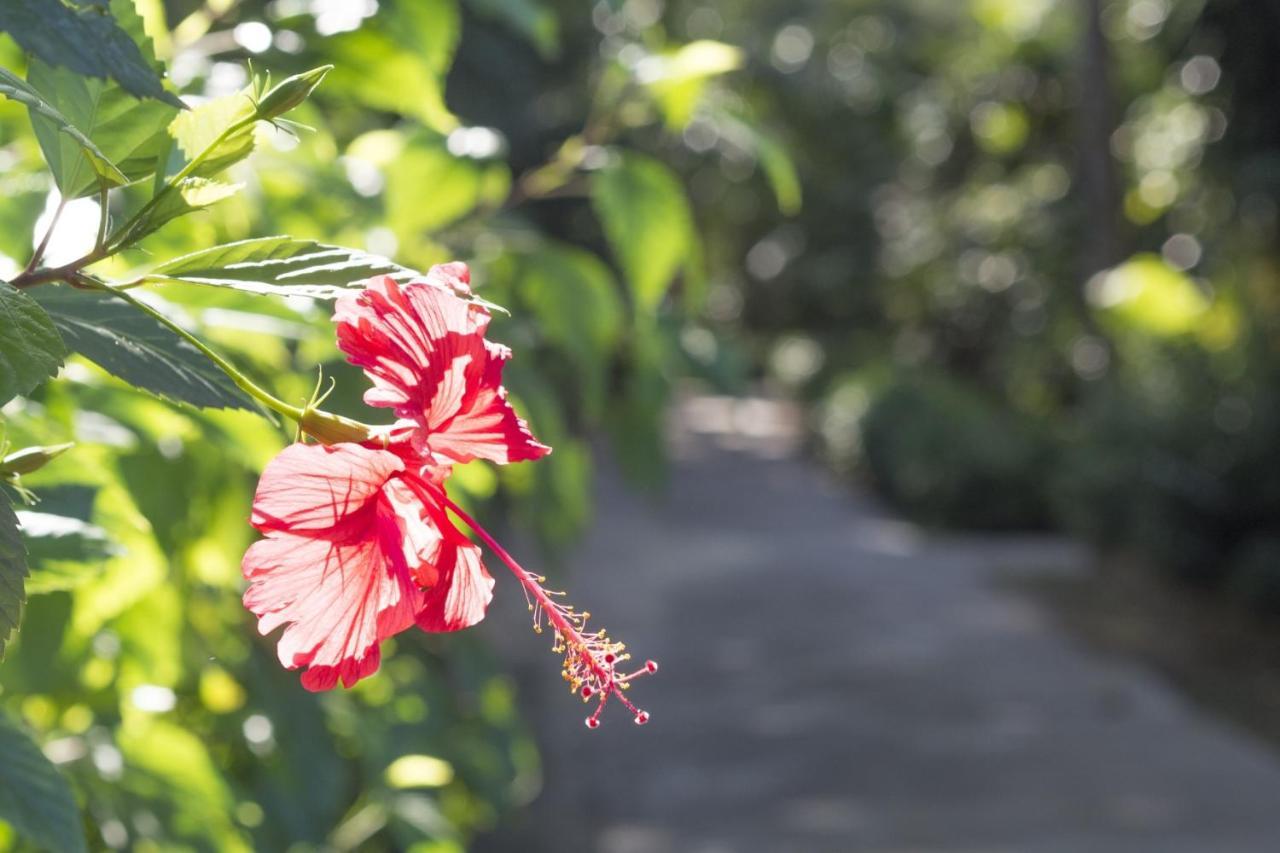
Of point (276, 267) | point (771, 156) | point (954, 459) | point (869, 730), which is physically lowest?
point (276, 267)

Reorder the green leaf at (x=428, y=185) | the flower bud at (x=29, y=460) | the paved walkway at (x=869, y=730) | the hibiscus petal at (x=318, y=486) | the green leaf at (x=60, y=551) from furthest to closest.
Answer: the paved walkway at (x=869, y=730) → the green leaf at (x=428, y=185) → the green leaf at (x=60, y=551) → the flower bud at (x=29, y=460) → the hibiscus petal at (x=318, y=486)

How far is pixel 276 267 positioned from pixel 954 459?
13383 millimetres

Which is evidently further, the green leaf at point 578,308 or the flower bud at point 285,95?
the green leaf at point 578,308

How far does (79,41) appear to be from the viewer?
1.62ft

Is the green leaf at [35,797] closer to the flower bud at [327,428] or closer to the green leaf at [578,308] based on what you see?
the flower bud at [327,428]

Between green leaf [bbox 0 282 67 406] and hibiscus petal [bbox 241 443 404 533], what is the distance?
9 cm

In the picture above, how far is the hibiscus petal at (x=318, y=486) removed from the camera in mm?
479

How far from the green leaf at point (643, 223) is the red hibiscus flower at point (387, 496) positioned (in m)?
0.93

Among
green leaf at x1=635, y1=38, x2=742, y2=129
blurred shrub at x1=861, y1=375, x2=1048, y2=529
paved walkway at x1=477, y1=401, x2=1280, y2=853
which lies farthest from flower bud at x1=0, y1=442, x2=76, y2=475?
blurred shrub at x1=861, y1=375, x2=1048, y2=529

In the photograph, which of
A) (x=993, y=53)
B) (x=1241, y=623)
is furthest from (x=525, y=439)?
(x=993, y=53)

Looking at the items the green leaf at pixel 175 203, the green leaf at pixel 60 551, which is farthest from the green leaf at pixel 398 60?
the green leaf at pixel 175 203

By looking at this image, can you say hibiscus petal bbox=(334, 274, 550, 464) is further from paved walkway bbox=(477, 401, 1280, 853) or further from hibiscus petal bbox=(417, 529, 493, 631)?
paved walkway bbox=(477, 401, 1280, 853)

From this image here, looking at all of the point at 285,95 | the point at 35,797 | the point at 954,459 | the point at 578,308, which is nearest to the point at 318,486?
the point at 285,95

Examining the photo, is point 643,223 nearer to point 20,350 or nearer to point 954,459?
point 20,350
